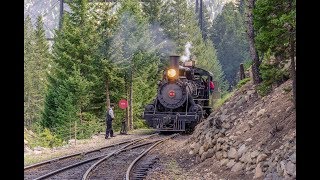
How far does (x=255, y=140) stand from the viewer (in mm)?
10430

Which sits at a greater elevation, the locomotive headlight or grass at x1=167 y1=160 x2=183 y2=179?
the locomotive headlight

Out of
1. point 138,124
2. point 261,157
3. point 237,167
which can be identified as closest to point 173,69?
point 237,167

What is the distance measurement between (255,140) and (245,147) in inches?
12.1

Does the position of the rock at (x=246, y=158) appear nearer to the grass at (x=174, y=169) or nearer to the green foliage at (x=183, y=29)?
the grass at (x=174, y=169)

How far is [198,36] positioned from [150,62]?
69.8 ft

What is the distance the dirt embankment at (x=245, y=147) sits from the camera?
28.3 ft

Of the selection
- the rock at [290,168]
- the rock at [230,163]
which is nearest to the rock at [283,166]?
the rock at [290,168]

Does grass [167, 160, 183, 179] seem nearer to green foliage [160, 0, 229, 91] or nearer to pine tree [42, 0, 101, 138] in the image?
pine tree [42, 0, 101, 138]

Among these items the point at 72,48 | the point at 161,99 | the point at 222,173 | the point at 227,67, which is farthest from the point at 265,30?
the point at 227,67

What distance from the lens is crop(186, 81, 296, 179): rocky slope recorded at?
8.37 meters

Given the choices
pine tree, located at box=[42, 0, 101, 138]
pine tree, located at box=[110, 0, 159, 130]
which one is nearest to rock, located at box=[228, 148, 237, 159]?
pine tree, located at box=[42, 0, 101, 138]
